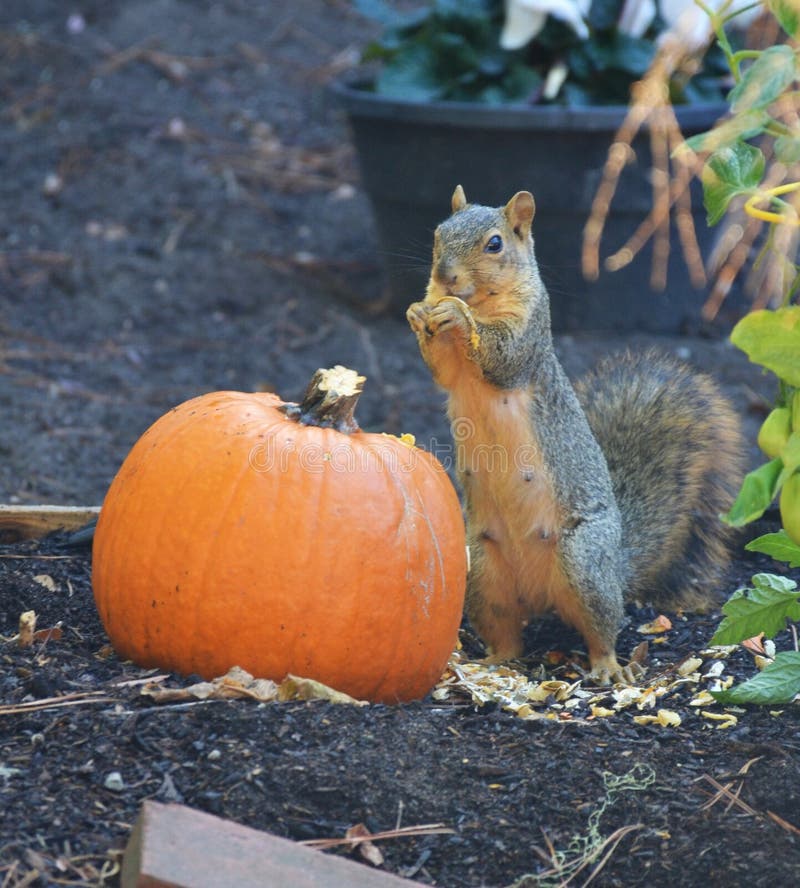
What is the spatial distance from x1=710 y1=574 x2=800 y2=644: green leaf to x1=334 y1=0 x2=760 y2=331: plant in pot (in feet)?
10.4

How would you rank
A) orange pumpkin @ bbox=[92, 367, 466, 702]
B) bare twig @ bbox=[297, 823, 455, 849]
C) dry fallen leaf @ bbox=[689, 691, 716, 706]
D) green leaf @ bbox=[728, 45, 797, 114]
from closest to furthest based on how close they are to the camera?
1. green leaf @ bbox=[728, 45, 797, 114]
2. bare twig @ bbox=[297, 823, 455, 849]
3. orange pumpkin @ bbox=[92, 367, 466, 702]
4. dry fallen leaf @ bbox=[689, 691, 716, 706]

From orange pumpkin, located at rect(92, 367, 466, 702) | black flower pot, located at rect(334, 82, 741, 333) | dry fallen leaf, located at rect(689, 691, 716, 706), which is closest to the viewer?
orange pumpkin, located at rect(92, 367, 466, 702)

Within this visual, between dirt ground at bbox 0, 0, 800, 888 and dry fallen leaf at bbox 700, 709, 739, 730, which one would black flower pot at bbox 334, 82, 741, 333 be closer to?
dirt ground at bbox 0, 0, 800, 888

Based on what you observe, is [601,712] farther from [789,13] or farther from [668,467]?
[789,13]

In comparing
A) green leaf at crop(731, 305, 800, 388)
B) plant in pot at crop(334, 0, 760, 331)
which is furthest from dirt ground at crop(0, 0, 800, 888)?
green leaf at crop(731, 305, 800, 388)

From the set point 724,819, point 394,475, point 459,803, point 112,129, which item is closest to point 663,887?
point 724,819

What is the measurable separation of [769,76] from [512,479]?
1554 mm

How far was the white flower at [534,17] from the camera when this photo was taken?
5.34 metres

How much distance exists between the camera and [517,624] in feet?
10.5

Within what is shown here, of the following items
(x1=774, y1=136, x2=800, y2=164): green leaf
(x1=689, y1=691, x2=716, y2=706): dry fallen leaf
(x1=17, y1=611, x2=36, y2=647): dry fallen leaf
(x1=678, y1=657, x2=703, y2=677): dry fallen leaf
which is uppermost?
(x1=774, y1=136, x2=800, y2=164): green leaf

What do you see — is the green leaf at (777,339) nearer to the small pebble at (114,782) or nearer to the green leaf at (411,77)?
the small pebble at (114,782)

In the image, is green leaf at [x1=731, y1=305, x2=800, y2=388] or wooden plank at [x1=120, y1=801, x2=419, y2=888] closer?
wooden plank at [x1=120, y1=801, x2=419, y2=888]

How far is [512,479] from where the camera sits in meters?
3.06

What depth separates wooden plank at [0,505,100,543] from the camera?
10.2 ft
